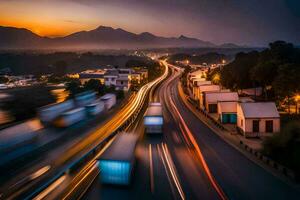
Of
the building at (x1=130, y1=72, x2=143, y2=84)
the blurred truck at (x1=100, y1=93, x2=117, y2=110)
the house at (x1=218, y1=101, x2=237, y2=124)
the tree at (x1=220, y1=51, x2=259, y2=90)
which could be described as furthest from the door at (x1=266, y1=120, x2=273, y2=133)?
the building at (x1=130, y1=72, x2=143, y2=84)

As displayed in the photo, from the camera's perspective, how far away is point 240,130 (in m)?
33.6

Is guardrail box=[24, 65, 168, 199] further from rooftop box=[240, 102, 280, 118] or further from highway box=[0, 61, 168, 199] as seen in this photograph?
rooftop box=[240, 102, 280, 118]

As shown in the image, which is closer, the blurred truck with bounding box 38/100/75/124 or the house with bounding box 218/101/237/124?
the blurred truck with bounding box 38/100/75/124

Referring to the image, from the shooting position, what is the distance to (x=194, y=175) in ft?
70.0

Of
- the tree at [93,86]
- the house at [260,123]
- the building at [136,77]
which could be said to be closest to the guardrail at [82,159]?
the house at [260,123]

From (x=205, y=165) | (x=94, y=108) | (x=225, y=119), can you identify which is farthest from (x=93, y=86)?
(x=205, y=165)

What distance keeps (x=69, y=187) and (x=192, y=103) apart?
131 feet

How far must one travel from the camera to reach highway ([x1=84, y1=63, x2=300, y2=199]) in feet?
60.4

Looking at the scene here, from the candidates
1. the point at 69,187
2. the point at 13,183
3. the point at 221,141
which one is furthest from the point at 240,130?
the point at 13,183

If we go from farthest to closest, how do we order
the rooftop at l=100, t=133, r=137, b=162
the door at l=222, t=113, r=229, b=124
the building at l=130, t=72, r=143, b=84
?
the building at l=130, t=72, r=143, b=84
the door at l=222, t=113, r=229, b=124
the rooftop at l=100, t=133, r=137, b=162

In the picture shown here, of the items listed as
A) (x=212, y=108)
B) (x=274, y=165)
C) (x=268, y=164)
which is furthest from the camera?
(x=212, y=108)

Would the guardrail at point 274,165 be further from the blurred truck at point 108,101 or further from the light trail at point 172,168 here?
the blurred truck at point 108,101

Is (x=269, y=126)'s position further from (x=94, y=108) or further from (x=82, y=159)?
(x=94, y=108)

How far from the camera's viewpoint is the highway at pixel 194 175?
1841 centimetres
